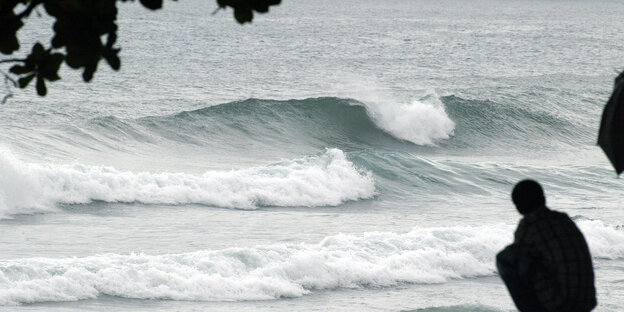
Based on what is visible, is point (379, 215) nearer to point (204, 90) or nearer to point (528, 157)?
point (528, 157)

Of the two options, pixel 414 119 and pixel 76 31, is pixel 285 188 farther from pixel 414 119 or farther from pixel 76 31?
pixel 76 31

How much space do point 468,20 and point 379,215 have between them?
99713 millimetres

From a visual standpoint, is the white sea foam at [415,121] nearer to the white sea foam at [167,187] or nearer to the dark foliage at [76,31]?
the white sea foam at [167,187]

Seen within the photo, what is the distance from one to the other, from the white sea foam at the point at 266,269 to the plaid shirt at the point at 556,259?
7308 mm

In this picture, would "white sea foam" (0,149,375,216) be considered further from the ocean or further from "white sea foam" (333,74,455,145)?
"white sea foam" (333,74,455,145)

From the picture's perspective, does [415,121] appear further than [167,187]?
Yes

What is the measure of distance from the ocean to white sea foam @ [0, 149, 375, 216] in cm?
4

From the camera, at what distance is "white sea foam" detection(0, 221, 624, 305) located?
1122cm

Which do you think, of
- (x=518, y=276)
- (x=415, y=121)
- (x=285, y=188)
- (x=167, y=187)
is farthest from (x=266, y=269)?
(x=415, y=121)

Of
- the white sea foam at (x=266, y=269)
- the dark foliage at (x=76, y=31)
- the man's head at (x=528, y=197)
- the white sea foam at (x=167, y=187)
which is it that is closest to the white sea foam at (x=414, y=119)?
the white sea foam at (x=167, y=187)

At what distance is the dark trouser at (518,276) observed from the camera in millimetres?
4410

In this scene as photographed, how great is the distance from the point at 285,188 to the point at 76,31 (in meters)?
15.2

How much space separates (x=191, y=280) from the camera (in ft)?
38.2

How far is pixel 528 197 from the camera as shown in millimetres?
4469
